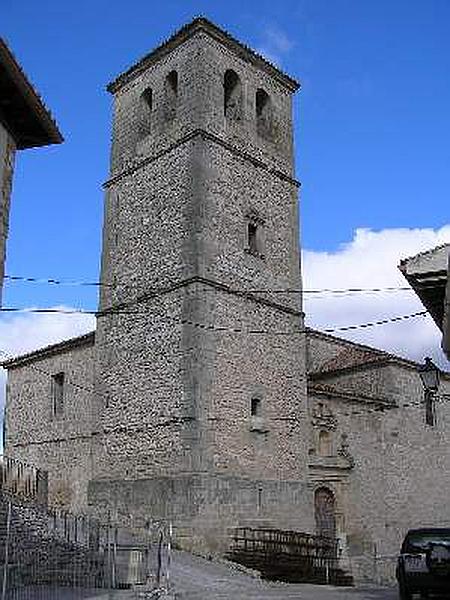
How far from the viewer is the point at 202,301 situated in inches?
798

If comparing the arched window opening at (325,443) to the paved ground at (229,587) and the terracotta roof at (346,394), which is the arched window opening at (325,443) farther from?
the paved ground at (229,587)

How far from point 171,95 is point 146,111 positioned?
1.33 meters

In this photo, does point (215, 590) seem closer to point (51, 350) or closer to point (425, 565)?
point (425, 565)

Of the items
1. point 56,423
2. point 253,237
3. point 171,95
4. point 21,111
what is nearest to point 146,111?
point 171,95

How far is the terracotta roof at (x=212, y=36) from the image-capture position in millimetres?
23547

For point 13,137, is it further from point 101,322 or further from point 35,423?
point 35,423

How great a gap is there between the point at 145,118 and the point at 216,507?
42.9 ft

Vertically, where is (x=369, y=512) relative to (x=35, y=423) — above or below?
below

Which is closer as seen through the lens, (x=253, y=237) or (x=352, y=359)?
(x=253, y=237)

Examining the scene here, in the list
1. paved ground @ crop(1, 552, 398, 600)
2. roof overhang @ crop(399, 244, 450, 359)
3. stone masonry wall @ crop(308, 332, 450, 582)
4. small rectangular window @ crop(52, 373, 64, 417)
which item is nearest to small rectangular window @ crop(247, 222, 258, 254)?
stone masonry wall @ crop(308, 332, 450, 582)

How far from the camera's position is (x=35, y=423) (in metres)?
25.7

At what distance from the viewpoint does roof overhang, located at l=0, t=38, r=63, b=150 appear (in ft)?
33.2

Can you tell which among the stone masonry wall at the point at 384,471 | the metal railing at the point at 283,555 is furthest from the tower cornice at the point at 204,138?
the metal railing at the point at 283,555

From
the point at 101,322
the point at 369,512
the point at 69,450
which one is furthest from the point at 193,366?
the point at 369,512
